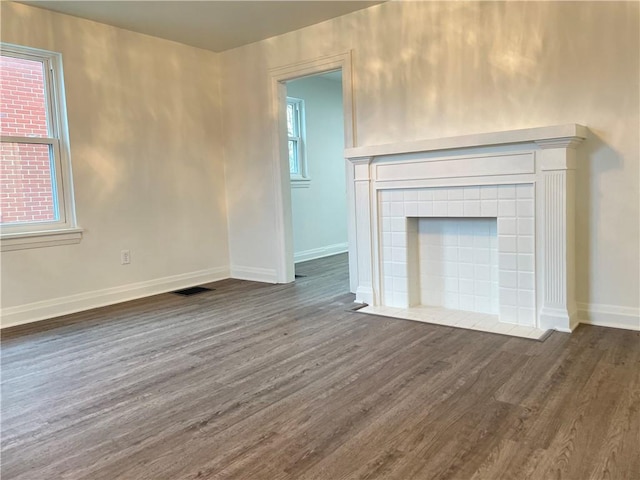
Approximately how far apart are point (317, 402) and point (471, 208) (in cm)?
175

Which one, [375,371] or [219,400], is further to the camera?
[375,371]

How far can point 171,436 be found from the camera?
1893 mm

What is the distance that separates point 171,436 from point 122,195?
291 cm

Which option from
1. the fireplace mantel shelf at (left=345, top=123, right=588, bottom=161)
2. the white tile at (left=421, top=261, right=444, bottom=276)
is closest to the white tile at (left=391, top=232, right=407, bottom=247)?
the white tile at (left=421, top=261, right=444, bottom=276)

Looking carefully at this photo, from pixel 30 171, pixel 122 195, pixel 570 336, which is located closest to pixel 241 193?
pixel 122 195

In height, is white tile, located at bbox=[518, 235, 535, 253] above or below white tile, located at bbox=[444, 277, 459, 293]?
above

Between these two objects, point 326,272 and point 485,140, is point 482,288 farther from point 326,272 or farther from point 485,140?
point 326,272

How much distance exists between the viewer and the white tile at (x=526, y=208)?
117 inches

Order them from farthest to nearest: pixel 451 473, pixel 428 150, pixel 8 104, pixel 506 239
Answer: pixel 8 104
pixel 428 150
pixel 506 239
pixel 451 473

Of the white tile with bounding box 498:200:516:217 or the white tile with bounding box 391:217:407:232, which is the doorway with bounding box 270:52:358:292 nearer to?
the white tile with bounding box 391:217:407:232

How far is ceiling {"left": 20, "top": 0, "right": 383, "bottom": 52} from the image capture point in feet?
12.2

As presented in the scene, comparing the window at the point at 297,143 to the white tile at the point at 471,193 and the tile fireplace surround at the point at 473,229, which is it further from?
the white tile at the point at 471,193

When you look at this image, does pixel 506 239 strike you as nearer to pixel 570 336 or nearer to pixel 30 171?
pixel 570 336

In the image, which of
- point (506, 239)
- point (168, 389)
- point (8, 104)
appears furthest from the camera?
point (8, 104)
